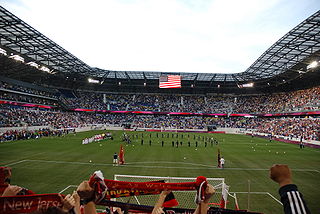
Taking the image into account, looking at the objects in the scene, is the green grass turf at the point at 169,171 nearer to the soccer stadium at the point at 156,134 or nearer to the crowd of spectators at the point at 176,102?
the soccer stadium at the point at 156,134

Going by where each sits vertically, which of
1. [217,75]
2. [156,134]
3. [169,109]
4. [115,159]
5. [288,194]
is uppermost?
[217,75]

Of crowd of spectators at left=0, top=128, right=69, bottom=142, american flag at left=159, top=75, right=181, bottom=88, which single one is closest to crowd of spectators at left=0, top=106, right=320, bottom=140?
crowd of spectators at left=0, top=128, right=69, bottom=142

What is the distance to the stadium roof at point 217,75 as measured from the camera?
27547 millimetres

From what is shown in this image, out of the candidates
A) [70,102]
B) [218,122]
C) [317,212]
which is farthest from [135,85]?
[317,212]

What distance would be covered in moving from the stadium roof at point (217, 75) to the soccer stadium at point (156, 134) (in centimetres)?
24

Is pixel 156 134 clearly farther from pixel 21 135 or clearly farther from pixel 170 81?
pixel 21 135

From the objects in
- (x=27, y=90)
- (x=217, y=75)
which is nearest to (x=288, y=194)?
(x=217, y=75)

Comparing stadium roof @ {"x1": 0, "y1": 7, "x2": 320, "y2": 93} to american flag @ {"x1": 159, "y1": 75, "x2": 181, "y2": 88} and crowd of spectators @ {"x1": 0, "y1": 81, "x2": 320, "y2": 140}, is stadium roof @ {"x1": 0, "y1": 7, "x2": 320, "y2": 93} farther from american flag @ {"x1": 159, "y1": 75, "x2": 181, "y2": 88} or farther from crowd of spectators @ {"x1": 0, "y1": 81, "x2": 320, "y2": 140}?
american flag @ {"x1": 159, "y1": 75, "x2": 181, "y2": 88}

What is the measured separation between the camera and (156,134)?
47.9 metres

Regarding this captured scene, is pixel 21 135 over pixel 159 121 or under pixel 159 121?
under

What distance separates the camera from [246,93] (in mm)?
76312

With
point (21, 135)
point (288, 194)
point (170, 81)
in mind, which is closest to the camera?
point (288, 194)

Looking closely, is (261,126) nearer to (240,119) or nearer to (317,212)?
(240,119)

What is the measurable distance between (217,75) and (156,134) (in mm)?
33390
